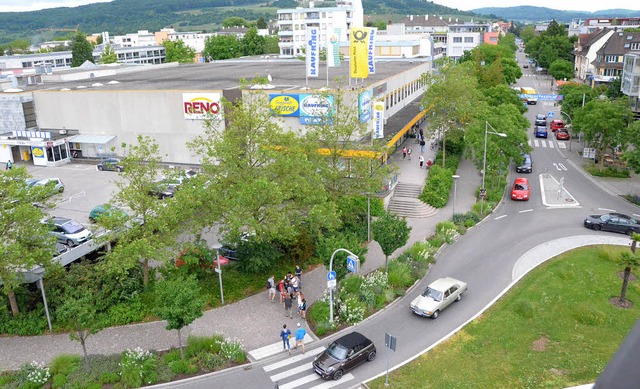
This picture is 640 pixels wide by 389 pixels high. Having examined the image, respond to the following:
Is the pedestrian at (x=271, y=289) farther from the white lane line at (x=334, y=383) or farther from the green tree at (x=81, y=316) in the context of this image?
the green tree at (x=81, y=316)

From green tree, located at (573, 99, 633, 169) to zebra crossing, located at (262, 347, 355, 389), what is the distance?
34.6m

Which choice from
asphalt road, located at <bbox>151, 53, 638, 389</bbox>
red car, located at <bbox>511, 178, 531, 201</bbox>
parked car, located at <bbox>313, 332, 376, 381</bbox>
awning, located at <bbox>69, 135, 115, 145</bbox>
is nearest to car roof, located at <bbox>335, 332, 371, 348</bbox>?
parked car, located at <bbox>313, 332, 376, 381</bbox>

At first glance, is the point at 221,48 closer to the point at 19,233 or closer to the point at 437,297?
the point at 19,233

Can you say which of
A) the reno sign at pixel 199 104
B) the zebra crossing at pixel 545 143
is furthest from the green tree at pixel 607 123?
the reno sign at pixel 199 104

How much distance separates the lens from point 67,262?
26.7 m

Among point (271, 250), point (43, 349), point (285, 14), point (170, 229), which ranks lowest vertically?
point (43, 349)

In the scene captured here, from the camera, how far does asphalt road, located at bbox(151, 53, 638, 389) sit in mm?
20484

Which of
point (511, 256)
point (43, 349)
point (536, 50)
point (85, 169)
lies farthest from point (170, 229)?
point (536, 50)

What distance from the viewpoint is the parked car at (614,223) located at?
110 feet

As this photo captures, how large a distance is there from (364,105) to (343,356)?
24499 millimetres

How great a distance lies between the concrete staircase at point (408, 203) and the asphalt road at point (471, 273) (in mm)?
4285

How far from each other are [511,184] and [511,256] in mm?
15187

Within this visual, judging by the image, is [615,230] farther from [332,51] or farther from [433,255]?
[332,51]

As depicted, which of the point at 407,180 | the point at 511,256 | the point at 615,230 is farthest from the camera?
the point at 407,180
